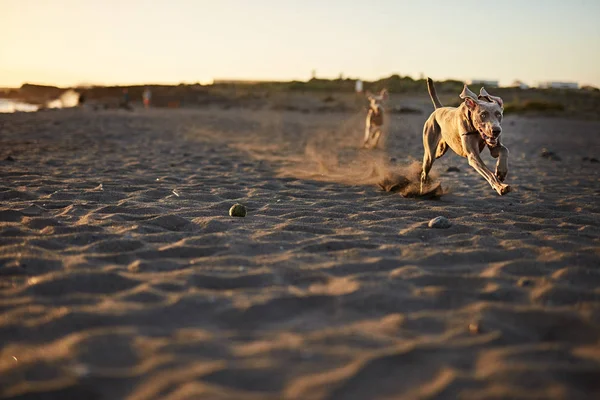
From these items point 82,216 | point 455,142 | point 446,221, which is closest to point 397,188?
point 455,142

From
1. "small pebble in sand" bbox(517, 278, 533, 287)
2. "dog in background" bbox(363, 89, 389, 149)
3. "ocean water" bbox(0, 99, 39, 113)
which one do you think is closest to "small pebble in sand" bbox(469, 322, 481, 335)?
"small pebble in sand" bbox(517, 278, 533, 287)

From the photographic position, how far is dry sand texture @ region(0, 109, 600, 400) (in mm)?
2297

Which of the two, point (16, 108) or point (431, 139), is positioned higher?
point (16, 108)

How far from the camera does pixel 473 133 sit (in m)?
5.68

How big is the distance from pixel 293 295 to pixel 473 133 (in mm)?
3446

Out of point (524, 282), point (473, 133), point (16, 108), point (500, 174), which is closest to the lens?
point (524, 282)

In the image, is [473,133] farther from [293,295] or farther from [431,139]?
[293,295]

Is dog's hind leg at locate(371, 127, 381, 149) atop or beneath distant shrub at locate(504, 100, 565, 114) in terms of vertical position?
beneath

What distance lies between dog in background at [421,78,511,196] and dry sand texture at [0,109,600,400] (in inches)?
19.6

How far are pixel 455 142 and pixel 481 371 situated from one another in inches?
161

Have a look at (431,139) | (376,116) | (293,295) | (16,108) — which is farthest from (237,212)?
(16,108)

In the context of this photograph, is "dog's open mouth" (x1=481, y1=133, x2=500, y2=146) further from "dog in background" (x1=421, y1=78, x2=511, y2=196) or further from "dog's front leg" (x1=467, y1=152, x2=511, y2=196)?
"dog's front leg" (x1=467, y1=152, x2=511, y2=196)

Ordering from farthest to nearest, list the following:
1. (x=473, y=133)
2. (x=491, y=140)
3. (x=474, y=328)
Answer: (x=473, y=133) < (x=491, y=140) < (x=474, y=328)

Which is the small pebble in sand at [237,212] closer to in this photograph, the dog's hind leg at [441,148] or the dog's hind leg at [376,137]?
the dog's hind leg at [441,148]
